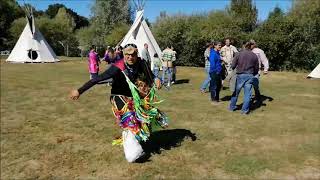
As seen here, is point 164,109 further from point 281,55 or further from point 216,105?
point 281,55

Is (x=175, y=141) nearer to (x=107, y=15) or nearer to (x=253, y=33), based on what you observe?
(x=253, y=33)

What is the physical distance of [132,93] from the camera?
748cm

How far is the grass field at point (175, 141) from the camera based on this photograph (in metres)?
7.02

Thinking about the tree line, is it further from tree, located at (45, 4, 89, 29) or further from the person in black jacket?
tree, located at (45, 4, 89, 29)

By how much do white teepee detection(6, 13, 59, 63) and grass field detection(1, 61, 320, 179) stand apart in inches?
783

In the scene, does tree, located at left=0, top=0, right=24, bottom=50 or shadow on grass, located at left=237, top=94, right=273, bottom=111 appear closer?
shadow on grass, located at left=237, top=94, right=273, bottom=111

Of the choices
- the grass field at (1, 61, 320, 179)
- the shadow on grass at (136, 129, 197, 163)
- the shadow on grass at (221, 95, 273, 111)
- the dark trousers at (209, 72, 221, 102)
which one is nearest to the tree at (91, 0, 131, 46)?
the grass field at (1, 61, 320, 179)

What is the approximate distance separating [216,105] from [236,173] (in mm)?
6039

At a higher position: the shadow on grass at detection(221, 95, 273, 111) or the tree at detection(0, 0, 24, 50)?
the tree at detection(0, 0, 24, 50)

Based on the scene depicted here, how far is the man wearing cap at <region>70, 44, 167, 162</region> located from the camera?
745cm

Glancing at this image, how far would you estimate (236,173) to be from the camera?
691 cm

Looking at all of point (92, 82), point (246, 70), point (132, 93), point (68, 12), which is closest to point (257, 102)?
point (246, 70)

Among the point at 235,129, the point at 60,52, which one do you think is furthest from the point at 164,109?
the point at 60,52

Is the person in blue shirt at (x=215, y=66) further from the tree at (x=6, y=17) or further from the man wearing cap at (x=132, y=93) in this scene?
the tree at (x=6, y=17)
